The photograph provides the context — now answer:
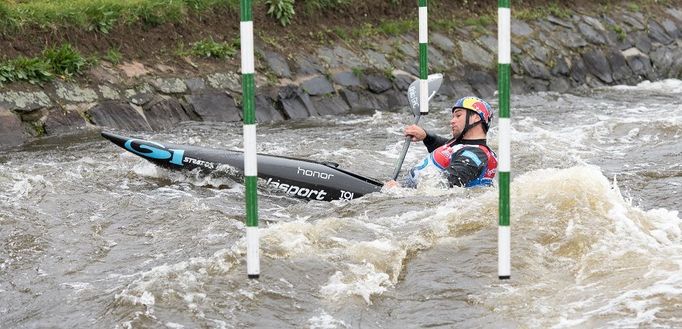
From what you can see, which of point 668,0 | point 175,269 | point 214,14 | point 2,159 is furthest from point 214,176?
point 668,0

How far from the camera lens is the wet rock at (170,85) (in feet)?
38.5

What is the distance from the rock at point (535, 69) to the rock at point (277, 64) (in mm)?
3925

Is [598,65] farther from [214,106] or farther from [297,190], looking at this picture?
[297,190]

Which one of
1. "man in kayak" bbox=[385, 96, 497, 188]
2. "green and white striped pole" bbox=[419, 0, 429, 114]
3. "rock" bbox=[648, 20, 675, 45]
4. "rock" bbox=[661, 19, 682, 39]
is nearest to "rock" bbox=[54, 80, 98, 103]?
"green and white striped pole" bbox=[419, 0, 429, 114]

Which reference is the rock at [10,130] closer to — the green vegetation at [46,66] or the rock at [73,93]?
the green vegetation at [46,66]

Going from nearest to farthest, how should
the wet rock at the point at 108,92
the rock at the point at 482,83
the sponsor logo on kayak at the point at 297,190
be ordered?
the sponsor logo on kayak at the point at 297,190 < the wet rock at the point at 108,92 < the rock at the point at 482,83

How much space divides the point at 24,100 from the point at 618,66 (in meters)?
9.20

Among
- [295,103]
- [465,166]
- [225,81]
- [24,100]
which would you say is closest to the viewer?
[465,166]

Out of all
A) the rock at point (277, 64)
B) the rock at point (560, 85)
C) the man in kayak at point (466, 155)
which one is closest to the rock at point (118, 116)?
the rock at point (277, 64)

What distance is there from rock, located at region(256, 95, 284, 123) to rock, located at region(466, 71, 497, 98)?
321 centimetres

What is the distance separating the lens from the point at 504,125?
5082 mm

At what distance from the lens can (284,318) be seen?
17.7 feet

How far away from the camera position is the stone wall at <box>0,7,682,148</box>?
11.0 metres

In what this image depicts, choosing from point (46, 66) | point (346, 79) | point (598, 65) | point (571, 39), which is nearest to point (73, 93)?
point (46, 66)
